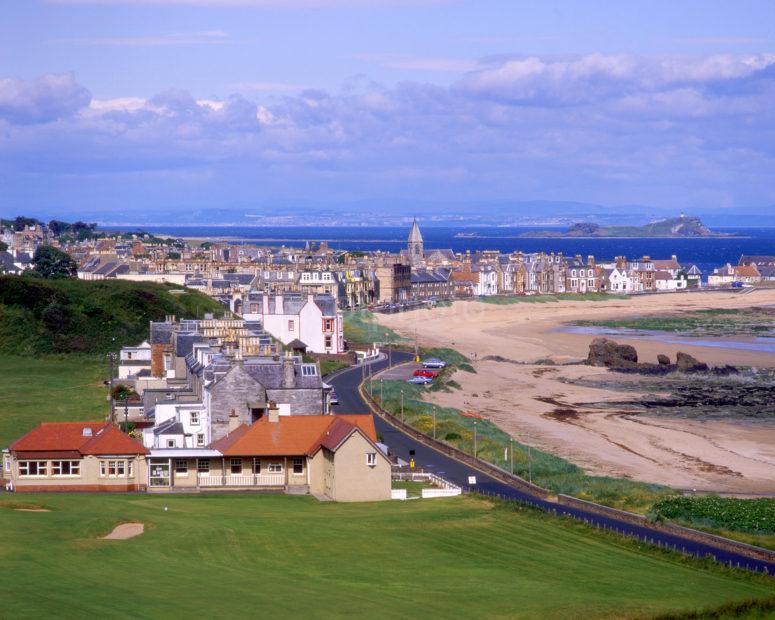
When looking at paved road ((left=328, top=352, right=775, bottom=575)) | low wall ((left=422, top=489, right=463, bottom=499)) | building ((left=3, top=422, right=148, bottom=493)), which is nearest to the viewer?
paved road ((left=328, top=352, right=775, bottom=575))

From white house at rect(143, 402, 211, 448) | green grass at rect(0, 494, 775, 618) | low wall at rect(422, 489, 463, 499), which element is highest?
white house at rect(143, 402, 211, 448)

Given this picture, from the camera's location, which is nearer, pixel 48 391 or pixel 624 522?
pixel 624 522

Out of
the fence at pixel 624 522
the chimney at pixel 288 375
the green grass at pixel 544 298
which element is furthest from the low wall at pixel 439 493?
the green grass at pixel 544 298

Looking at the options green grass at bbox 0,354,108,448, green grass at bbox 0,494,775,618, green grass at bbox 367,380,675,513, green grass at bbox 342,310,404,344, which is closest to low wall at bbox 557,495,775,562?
green grass at bbox 367,380,675,513

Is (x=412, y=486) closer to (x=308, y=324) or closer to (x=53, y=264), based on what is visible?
(x=308, y=324)

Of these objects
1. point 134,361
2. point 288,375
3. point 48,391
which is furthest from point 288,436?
point 134,361

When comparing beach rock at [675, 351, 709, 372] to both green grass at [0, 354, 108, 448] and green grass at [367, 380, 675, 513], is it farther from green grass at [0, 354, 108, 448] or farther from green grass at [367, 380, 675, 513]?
green grass at [0, 354, 108, 448]
